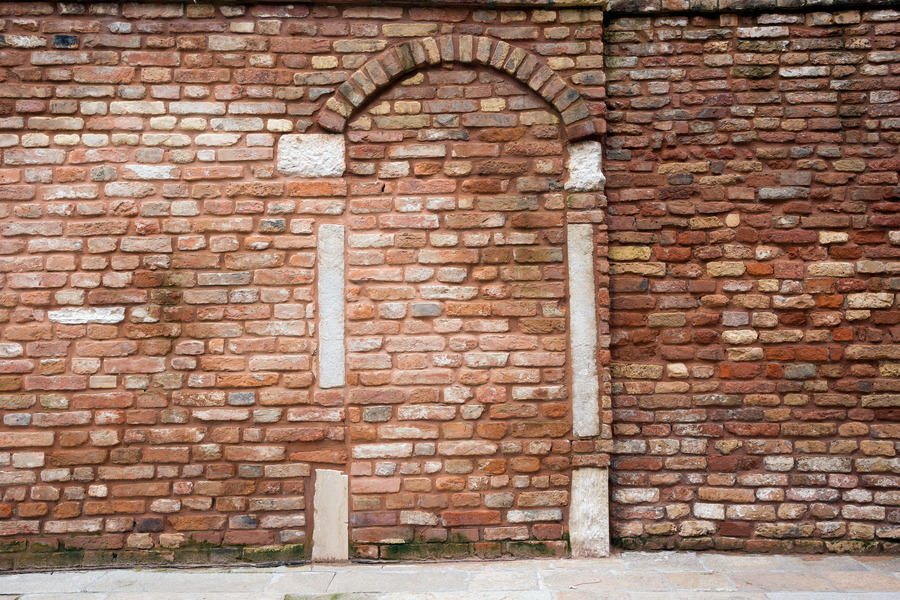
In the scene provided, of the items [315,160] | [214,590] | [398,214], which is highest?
[315,160]

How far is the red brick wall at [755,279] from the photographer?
3379mm

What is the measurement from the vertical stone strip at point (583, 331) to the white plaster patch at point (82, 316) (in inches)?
99.1

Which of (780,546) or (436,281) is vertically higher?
(436,281)

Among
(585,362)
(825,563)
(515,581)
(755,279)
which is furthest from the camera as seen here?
(755,279)

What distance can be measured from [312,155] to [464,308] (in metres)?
1.22

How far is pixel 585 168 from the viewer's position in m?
3.37

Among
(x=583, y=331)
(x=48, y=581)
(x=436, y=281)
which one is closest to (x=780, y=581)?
(x=583, y=331)

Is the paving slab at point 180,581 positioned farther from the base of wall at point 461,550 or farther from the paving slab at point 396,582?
the base of wall at point 461,550

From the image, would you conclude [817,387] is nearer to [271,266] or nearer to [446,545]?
[446,545]

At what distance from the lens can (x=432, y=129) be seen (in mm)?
3391

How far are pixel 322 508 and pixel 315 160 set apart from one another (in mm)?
1931

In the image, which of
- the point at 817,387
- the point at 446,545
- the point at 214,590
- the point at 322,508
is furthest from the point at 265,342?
the point at 817,387

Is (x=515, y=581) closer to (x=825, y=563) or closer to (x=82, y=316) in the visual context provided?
(x=825, y=563)

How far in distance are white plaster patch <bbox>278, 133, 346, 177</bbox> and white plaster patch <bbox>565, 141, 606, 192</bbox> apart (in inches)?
51.0
